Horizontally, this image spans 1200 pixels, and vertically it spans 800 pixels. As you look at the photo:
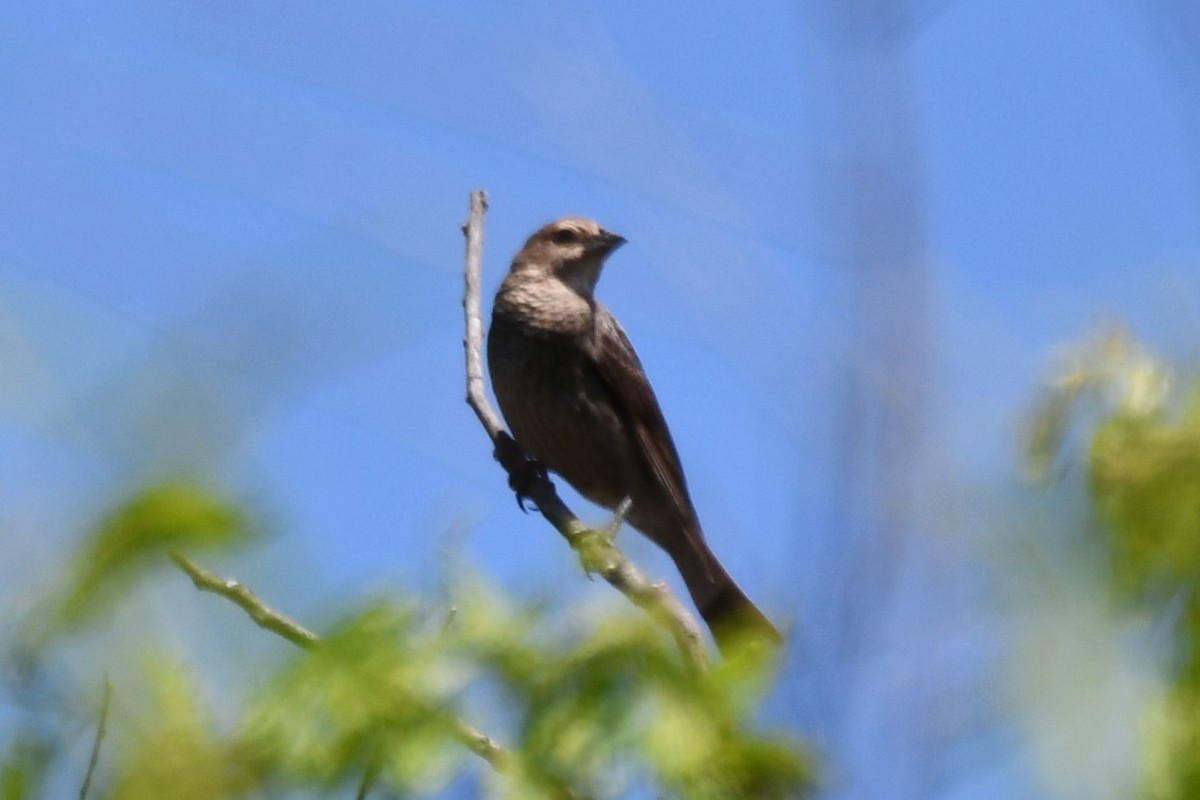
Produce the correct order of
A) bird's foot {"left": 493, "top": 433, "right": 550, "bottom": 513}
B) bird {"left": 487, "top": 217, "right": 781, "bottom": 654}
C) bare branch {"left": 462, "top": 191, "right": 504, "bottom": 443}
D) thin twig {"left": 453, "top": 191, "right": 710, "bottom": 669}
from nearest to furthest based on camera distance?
1. thin twig {"left": 453, "top": 191, "right": 710, "bottom": 669}
2. bare branch {"left": 462, "top": 191, "right": 504, "bottom": 443}
3. bird's foot {"left": 493, "top": 433, "right": 550, "bottom": 513}
4. bird {"left": 487, "top": 217, "right": 781, "bottom": 654}

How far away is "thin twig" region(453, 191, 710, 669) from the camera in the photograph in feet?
11.5

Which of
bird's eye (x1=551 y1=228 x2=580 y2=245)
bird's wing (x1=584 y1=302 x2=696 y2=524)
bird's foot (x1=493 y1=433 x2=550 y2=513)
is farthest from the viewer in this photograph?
bird's eye (x1=551 y1=228 x2=580 y2=245)

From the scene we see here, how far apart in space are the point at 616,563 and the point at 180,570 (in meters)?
2.58

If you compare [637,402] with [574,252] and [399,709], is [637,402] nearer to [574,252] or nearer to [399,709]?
[574,252]

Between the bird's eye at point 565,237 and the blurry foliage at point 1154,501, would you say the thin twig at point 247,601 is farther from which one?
the bird's eye at point 565,237

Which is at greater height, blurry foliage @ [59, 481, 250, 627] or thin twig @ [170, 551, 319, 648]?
blurry foliage @ [59, 481, 250, 627]

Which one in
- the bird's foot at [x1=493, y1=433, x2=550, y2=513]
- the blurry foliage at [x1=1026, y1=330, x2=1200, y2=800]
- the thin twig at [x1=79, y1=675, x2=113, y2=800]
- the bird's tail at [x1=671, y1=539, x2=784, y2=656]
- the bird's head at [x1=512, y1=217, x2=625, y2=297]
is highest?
the blurry foliage at [x1=1026, y1=330, x2=1200, y2=800]

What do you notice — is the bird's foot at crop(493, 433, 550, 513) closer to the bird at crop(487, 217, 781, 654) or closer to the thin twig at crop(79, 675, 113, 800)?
the bird at crop(487, 217, 781, 654)

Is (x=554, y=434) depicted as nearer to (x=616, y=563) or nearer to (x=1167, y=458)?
(x=616, y=563)

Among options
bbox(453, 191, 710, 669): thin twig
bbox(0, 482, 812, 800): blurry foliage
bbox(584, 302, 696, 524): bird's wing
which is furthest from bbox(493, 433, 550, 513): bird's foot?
bbox(0, 482, 812, 800): blurry foliage

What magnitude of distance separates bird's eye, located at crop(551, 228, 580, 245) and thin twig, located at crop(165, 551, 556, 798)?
6623mm

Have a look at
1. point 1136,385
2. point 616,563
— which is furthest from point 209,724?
point 616,563

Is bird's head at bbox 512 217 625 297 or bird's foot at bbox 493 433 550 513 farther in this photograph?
bird's head at bbox 512 217 625 297

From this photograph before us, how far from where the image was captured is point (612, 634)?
214cm
